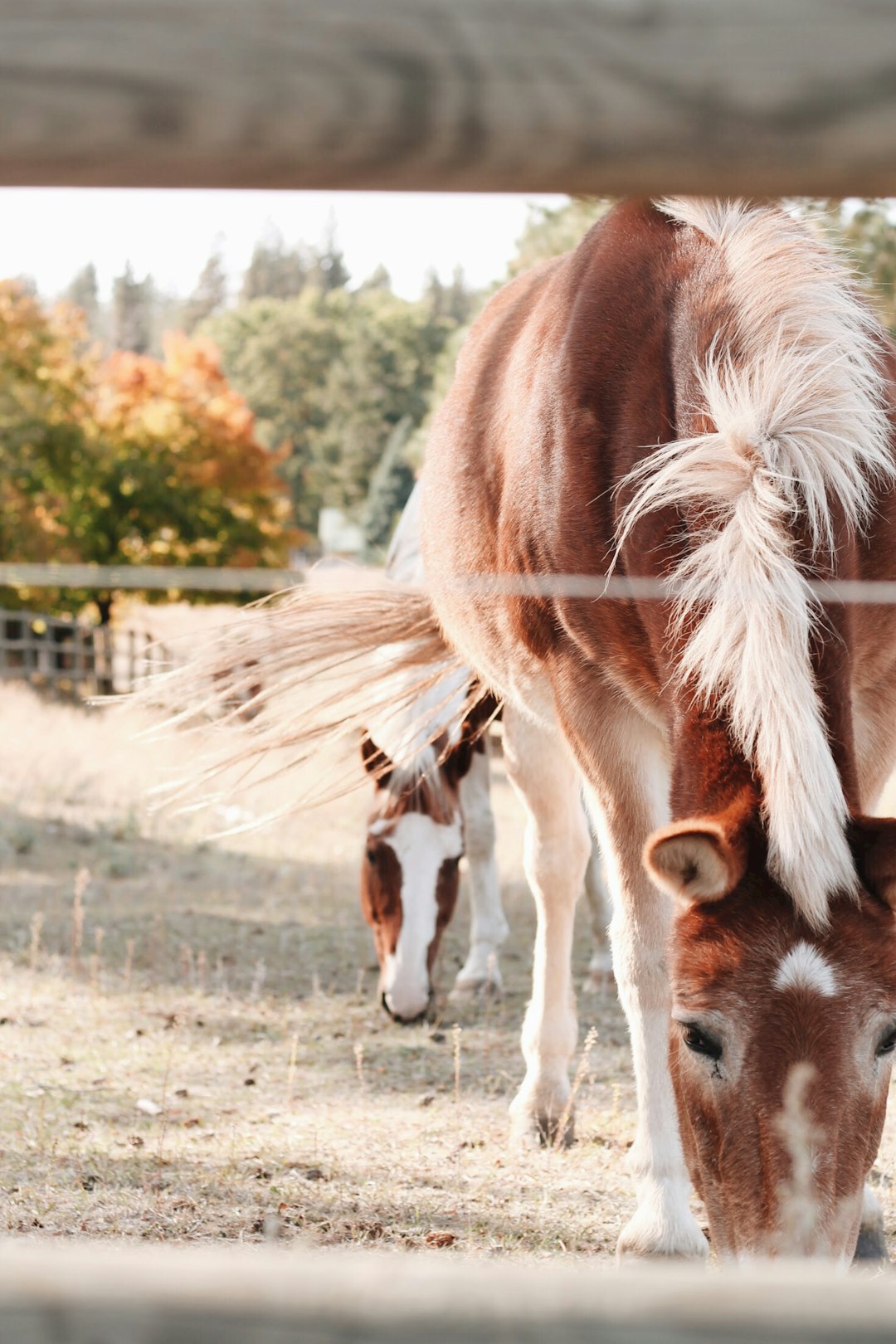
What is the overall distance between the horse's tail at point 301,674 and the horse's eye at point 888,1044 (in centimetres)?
241

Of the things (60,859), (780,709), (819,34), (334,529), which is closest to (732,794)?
(780,709)

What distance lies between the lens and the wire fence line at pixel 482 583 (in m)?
1.79

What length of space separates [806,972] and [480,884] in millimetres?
3937

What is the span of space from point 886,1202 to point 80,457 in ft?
62.1

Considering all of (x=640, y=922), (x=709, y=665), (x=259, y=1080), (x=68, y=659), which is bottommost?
(x=259, y=1080)

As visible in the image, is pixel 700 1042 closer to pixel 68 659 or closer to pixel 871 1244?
pixel 871 1244

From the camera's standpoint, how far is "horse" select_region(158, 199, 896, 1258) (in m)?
2.02

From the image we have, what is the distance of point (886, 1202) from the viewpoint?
3.38 meters

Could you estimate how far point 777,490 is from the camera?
2430mm

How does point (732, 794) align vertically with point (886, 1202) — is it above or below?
above

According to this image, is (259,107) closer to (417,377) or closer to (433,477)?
(433,477)

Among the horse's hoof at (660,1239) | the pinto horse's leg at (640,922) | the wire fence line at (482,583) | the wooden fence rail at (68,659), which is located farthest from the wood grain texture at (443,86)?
the wooden fence rail at (68,659)

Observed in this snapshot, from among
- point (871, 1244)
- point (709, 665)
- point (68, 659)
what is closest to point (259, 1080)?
point (871, 1244)

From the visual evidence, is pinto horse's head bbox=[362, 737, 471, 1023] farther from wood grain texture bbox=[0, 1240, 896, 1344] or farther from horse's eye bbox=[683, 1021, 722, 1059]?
wood grain texture bbox=[0, 1240, 896, 1344]
